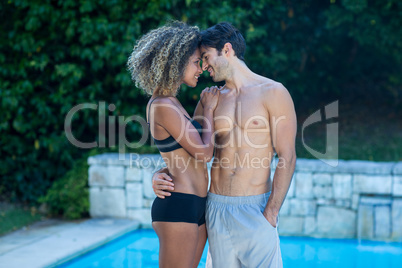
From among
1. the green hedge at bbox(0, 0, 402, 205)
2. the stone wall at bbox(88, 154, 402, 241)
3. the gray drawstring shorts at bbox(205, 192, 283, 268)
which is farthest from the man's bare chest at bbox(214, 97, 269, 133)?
the green hedge at bbox(0, 0, 402, 205)

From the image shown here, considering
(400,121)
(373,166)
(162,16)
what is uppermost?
(162,16)

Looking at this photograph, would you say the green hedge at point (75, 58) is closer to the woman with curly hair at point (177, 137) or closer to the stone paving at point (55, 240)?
the stone paving at point (55, 240)

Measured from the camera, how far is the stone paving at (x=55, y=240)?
4.47m

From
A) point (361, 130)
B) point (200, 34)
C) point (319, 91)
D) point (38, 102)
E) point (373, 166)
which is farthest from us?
point (319, 91)

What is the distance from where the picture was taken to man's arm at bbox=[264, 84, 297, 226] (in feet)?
8.30

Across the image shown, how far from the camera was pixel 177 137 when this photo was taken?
2.54 metres

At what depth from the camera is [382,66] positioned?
33.6 ft

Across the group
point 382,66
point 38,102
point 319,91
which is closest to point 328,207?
point 38,102

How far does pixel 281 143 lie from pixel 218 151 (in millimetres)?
411

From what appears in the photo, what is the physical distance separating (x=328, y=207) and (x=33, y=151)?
412 centimetres

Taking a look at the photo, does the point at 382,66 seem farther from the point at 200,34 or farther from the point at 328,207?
the point at 200,34

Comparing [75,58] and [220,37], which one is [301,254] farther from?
[75,58]

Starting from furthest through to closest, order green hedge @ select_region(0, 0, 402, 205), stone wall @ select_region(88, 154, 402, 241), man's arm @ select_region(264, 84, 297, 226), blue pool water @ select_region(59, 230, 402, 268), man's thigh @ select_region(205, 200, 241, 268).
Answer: green hedge @ select_region(0, 0, 402, 205) < stone wall @ select_region(88, 154, 402, 241) < blue pool water @ select_region(59, 230, 402, 268) < man's thigh @ select_region(205, 200, 241, 268) < man's arm @ select_region(264, 84, 297, 226)

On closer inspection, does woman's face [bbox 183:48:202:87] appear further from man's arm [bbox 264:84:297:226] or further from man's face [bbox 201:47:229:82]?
man's arm [bbox 264:84:297:226]
